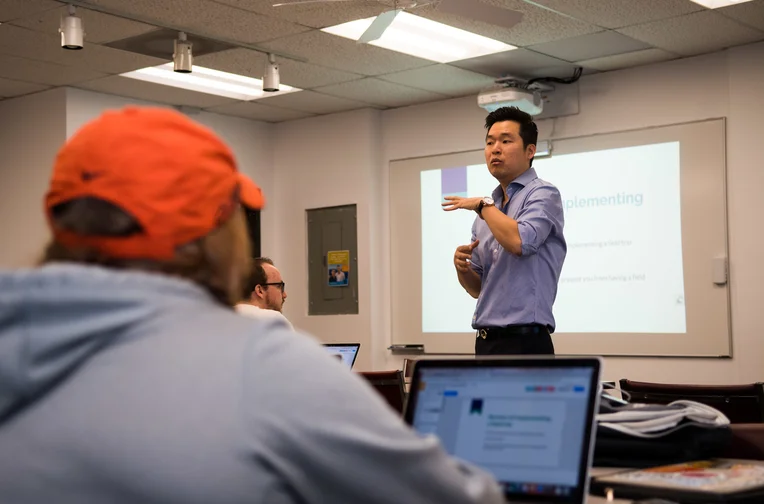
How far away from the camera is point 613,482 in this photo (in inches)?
61.2

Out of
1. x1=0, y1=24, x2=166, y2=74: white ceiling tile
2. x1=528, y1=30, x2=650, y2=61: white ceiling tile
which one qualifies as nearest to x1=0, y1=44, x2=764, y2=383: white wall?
x1=528, y1=30, x2=650, y2=61: white ceiling tile

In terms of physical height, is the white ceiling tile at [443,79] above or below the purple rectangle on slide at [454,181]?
above

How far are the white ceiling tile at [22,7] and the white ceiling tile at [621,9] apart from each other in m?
2.61

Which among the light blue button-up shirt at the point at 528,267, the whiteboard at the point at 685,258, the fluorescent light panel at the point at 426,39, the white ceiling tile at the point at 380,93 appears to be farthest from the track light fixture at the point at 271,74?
the light blue button-up shirt at the point at 528,267

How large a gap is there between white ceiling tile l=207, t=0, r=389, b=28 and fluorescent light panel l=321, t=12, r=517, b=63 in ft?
0.60

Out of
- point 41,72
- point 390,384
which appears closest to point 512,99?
point 390,384

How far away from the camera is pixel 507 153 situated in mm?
3713

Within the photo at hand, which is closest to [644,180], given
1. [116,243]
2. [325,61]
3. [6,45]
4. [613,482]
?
[325,61]

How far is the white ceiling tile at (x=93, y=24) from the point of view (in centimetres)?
531

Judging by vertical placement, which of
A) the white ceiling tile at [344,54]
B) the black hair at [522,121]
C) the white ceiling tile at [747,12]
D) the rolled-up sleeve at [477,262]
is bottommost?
the rolled-up sleeve at [477,262]

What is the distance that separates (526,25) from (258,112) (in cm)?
313

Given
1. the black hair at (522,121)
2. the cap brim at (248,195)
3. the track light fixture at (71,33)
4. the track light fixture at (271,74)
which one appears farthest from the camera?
the track light fixture at (271,74)

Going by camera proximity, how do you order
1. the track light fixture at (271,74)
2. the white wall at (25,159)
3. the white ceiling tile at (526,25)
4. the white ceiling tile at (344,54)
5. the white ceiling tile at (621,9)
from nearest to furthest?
the white ceiling tile at (621,9), the white ceiling tile at (526,25), the white ceiling tile at (344,54), the track light fixture at (271,74), the white wall at (25,159)

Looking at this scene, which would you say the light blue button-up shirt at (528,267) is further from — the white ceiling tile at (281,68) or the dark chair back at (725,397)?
the white ceiling tile at (281,68)
